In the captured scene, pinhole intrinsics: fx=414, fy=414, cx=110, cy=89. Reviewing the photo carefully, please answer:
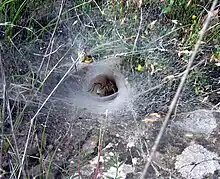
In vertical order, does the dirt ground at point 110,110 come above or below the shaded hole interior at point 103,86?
below

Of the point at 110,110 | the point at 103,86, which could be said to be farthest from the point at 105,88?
the point at 110,110

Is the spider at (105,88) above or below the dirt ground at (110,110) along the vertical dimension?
above

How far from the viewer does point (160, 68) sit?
76.9 inches

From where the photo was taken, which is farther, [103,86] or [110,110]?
[103,86]

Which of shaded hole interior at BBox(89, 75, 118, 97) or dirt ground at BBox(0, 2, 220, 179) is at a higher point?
shaded hole interior at BBox(89, 75, 118, 97)

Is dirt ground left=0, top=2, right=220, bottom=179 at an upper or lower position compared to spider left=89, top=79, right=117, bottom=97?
lower

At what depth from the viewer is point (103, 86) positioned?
86.4 inches

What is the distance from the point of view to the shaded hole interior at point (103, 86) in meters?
2.11

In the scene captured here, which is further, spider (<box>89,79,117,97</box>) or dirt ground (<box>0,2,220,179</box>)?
spider (<box>89,79,117,97</box>)

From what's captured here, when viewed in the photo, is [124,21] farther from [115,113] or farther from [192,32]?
[115,113]

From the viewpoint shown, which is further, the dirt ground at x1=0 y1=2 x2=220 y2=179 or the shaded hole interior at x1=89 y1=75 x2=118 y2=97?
the shaded hole interior at x1=89 y1=75 x2=118 y2=97

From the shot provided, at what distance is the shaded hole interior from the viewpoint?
83.1 inches

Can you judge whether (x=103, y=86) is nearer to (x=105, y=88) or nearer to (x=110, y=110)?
(x=105, y=88)

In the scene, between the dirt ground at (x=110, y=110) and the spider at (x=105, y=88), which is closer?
the dirt ground at (x=110, y=110)
